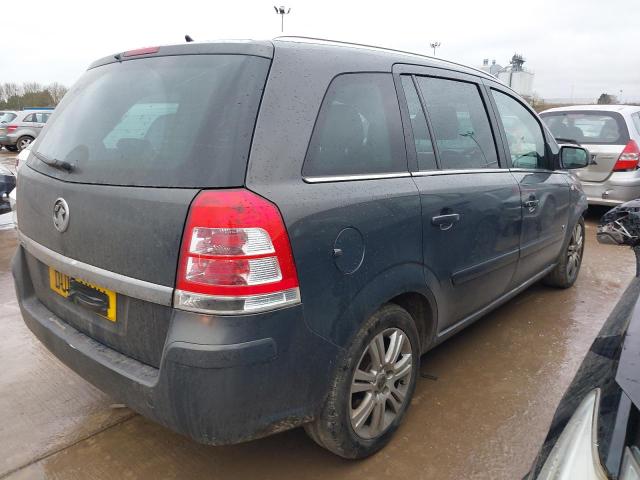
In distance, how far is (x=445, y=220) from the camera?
2367mm

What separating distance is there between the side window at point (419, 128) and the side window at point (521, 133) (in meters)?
1.01

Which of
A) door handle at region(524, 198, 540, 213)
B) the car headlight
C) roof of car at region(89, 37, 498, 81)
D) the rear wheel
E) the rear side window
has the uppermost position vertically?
roof of car at region(89, 37, 498, 81)

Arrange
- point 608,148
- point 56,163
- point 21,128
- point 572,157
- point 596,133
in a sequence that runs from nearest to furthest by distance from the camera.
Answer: point 56,163 < point 572,157 < point 608,148 < point 596,133 < point 21,128

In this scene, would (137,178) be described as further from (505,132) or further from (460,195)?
(505,132)

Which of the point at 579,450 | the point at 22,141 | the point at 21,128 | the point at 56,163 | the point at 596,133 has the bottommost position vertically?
the point at 22,141

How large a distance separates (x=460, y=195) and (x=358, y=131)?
74cm

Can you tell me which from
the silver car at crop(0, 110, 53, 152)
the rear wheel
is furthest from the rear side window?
the rear wheel

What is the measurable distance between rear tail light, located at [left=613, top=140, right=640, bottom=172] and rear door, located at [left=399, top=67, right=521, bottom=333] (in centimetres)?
437

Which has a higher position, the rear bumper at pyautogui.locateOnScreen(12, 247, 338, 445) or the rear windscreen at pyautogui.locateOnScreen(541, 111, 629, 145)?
the rear windscreen at pyautogui.locateOnScreen(541, 111, 629, 145)

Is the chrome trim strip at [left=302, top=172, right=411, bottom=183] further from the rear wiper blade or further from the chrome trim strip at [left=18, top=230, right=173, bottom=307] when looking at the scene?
the rear wiper blade

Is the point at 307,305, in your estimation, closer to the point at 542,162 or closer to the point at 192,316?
the point at 192,316

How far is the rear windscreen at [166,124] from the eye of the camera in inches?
64.9

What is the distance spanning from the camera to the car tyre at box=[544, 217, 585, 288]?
417 centimetres

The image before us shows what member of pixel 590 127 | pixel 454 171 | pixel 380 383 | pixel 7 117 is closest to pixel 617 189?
pixel 590 127
